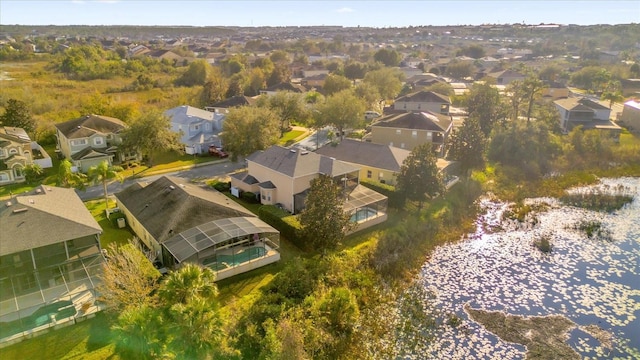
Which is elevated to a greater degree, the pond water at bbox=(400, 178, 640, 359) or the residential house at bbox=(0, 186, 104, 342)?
the residential house at bbox=(0, 186, 104, 342)

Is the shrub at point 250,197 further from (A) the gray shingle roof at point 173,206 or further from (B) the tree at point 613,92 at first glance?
(B) the tree at point 613,92

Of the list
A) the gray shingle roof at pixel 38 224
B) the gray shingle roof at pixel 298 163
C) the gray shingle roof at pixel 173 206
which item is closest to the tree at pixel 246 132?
the gray shingle roof at pixel 298 163

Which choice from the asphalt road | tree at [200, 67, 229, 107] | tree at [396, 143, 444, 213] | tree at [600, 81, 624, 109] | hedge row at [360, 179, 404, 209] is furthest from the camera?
tree at [600, 81, 624, 109]

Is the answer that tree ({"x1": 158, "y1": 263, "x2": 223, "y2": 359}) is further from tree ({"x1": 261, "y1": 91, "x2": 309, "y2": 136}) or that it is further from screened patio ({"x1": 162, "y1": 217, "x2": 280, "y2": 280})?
tree ({"x1": 261, "y1": 91, "x2": 309, "y2": 136})

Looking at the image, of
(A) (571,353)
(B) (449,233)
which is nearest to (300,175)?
(B) (449,233)

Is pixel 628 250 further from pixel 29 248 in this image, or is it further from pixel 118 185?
pixel 118 185

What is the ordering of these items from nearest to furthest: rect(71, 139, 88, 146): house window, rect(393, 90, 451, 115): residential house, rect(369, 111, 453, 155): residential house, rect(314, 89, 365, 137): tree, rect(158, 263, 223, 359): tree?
rect(158, 263, 223, 359): tree
rect(71, 139, 88, 146): house window
rect(369, 111, 453, 155): residential house
rect(314, 89, 365, 137): tree
rect(393, 90, 451, 115): residential house

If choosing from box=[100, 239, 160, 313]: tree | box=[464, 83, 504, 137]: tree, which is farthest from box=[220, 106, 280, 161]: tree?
box=[464, 83, 504, 137]: tree

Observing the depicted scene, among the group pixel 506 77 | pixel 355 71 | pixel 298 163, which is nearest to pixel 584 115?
pixel 298 163
